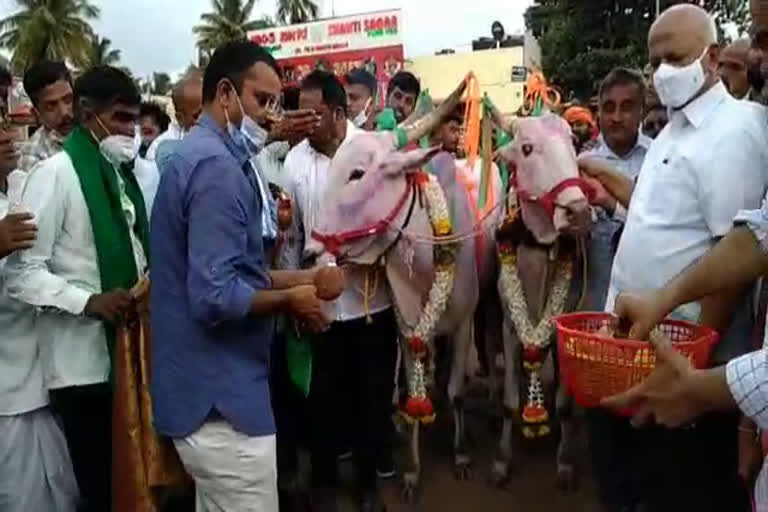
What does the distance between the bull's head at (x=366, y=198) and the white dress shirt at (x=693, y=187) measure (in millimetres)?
1414

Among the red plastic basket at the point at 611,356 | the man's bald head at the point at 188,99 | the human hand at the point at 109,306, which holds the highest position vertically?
the man's bald head at the point at 188,99

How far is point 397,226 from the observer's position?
448cm

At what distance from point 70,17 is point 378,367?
4057 centimetres

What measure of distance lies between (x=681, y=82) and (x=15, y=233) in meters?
2.28

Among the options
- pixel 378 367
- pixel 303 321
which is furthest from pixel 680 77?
→ pixel 378 367

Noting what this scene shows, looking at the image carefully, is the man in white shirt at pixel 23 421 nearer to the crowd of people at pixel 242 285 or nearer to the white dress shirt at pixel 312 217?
the crowd of people at pixel 242 285

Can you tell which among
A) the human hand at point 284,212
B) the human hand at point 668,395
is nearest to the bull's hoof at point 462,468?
the human hand at point 284,212

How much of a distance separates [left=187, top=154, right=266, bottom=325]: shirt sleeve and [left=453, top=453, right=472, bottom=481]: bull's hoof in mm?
2790

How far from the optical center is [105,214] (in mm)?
3383

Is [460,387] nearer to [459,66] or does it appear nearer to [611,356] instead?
[611,356]

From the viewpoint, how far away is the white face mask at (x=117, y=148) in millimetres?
3463

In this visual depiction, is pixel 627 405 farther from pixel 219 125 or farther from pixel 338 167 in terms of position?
pixel 338 167

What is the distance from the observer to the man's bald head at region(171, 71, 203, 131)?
5414 millimetres

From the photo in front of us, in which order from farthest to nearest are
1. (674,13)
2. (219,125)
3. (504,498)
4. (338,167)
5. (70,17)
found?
1. (70,17)
2. (504,498)
3. (338,167)
4. (674,13)
5. (219,125)
